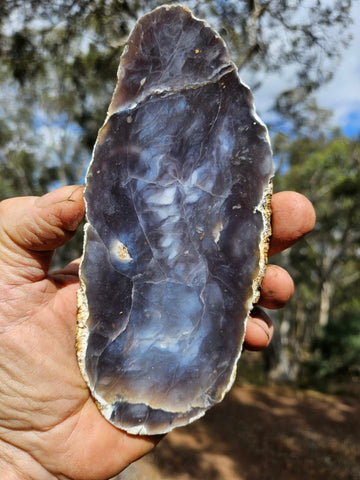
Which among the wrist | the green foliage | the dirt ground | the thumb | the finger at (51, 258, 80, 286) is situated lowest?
the green foliage

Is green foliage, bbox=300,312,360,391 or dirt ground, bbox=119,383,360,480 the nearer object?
dirt ground, bbox=119,383,360,480

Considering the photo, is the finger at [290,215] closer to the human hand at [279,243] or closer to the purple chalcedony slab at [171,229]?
the human hand at [279,243]

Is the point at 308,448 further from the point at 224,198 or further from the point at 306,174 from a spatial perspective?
the point at 306,174

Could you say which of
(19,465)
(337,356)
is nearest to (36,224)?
(19,465)

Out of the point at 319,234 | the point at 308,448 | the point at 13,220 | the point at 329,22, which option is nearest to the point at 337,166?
the point at 319,234

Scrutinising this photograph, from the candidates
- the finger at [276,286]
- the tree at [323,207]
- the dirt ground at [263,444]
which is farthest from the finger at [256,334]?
the tree at [323,207]

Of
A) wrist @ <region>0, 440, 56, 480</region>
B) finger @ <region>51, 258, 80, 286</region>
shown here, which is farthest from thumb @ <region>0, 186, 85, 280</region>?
wrist @ <region>0, 440, 56, 480</region>

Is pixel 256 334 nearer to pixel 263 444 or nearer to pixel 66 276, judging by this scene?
pixel 66 276

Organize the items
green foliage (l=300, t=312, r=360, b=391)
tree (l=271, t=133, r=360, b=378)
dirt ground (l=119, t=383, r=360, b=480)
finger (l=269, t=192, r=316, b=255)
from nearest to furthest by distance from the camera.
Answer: finger (l=269, t=192, r=316, b=255), dirt ground (l=119, t=383, r=360, b=480), tree (l=271, t=133, r=360, b=378), green foliage (l=300, t=312, r=360, b=391)

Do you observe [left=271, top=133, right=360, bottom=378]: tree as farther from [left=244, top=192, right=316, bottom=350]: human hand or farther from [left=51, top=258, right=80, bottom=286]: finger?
[left=51, top=258, right=80, bottom=286]: finger
